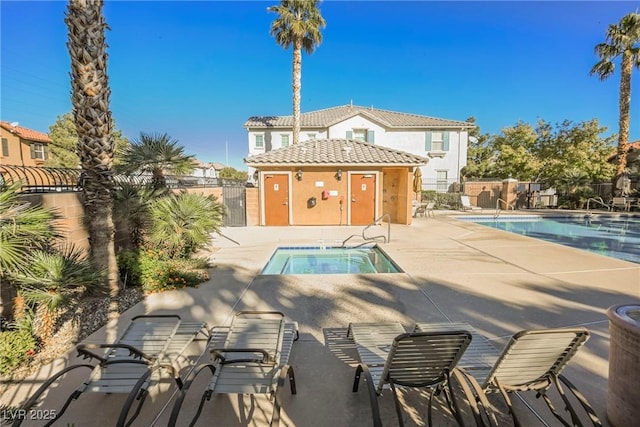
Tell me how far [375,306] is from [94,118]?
5.40 m

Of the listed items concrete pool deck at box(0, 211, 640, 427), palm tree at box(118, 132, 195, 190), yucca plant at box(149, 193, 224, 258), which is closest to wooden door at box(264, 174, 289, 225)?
concrete pool deck at box(0, 211, 640, 427)

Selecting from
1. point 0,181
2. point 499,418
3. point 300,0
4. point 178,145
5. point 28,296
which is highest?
point 300,0

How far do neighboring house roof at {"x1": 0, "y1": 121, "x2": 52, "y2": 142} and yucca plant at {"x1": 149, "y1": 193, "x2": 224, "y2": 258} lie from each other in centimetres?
3151

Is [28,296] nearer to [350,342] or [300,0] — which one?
[350,342]

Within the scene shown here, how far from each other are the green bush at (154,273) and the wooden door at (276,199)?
25.6 feet

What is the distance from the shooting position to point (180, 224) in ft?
21.6

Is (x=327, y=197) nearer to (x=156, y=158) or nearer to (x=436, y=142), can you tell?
(x=156, y=158)

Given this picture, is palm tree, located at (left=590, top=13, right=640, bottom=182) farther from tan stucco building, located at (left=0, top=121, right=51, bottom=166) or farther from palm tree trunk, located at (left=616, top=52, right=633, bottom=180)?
tan stucco building, located at (left=0, top=121, right=51, bottom=166)

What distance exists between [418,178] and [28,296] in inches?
634

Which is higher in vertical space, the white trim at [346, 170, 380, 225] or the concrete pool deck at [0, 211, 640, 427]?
the white trim at [346, 170, 380, 225]

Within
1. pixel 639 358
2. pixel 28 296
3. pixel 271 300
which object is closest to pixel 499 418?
pixel 639 358

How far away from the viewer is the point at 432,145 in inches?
1023

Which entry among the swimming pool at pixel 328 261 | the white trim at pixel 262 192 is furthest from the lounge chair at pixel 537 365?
the white trim at pixel 262 192

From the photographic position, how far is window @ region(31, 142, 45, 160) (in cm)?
2856
